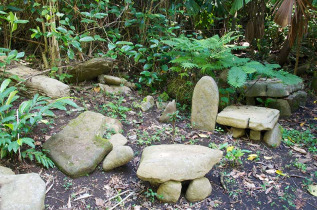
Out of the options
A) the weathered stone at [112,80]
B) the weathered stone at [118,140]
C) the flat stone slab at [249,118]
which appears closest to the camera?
the weathered stone at [118,140]

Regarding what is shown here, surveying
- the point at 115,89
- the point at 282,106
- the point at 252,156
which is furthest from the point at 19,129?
the point at 282,106

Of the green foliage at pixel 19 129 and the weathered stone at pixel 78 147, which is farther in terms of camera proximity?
the weathered stone at pixel 78 147

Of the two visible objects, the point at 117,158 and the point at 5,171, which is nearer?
the point at 5,171

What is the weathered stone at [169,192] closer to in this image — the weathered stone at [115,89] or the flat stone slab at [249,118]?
the flat stone slab at [249,118]

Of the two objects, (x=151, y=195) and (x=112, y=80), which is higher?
(x=112, y=80)

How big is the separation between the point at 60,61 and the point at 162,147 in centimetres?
243

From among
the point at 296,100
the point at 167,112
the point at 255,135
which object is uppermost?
the point at 167,112

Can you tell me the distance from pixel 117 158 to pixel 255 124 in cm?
186

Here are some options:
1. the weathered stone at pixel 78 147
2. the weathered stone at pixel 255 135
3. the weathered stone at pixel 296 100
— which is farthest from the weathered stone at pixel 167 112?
the weathered stone at pixel 296 100

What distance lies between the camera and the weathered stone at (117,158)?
115 inches

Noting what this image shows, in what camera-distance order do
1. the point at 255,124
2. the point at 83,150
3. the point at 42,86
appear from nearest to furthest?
the point at 83,150, the point at 255,124, the point at 42,86

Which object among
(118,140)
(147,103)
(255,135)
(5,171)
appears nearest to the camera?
(5,171)

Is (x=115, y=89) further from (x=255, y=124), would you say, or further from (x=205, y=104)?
(x=255, y=124)

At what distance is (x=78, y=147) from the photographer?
3.01 metres
